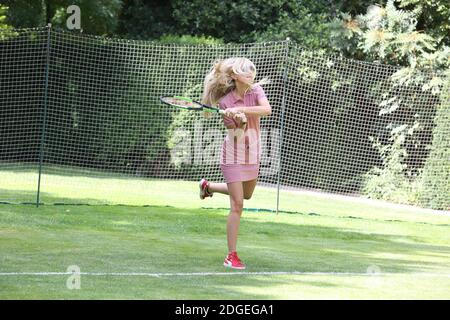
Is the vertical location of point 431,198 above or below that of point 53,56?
below

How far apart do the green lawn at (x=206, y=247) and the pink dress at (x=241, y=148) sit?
2.91 ft

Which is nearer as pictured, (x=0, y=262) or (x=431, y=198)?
(x=0, y=262)

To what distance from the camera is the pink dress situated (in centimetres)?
848

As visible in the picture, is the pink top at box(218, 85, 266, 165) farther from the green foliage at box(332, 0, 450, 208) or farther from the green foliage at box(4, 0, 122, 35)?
the green foliage at box(4, 0, 122, 35)

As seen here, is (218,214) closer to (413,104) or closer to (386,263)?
(386,263)

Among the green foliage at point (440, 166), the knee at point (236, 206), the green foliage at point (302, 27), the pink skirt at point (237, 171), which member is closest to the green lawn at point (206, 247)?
the knee at point (236, 206)

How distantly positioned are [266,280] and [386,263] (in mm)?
2099

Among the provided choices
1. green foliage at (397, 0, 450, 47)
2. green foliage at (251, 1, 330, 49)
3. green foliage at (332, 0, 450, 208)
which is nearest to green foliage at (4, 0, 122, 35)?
green foliage at (251, 1, 330, 49)

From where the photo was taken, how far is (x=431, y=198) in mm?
17562

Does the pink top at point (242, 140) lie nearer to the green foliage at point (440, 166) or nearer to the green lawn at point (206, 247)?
the green lawn at point (206, 247)

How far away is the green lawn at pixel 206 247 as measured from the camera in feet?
23.7

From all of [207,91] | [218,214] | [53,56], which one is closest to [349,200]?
[218,214]

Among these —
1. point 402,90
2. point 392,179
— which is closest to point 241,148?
point 392,179

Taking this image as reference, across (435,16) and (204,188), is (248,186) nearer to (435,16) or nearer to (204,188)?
(204,188)
